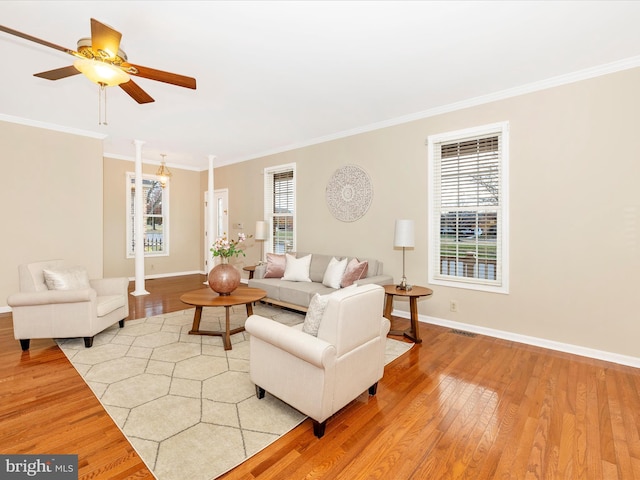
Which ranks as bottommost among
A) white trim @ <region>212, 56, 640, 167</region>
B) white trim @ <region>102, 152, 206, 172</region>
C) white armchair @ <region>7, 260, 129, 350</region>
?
white armchair @ <region>7, 260, 129, 350</region>

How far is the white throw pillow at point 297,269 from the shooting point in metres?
Answer: 4.77

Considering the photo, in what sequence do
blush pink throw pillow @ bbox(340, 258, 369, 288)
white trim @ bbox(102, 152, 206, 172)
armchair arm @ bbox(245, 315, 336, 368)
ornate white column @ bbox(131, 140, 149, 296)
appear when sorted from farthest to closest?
white trim @ bbox(102, 152, 206, 172), ornate white column @ bbox(131, 140, 149, 296), blush pink throw pillow @ bbox(340, 258, 369, 288), armchair arm @ bbox(245, 315, 336, 368)

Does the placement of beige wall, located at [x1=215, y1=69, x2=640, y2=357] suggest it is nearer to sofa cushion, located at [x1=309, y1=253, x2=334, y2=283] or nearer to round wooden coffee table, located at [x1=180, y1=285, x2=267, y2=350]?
sofa cushion, located at [x1=309, y1=253, x2=334, y2=283]

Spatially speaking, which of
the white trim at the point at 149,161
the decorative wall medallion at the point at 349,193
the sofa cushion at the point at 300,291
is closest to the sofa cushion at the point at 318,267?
the sofa cushion at the point at 300,291

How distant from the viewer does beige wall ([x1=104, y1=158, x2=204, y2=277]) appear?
22.2 feet

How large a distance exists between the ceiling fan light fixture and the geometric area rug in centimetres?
231

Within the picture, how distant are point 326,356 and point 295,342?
23 cm

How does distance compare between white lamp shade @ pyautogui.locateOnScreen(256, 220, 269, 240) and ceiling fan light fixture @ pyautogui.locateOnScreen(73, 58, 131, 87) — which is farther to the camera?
white lamp shade @ pyautogui.locateOnScreen(256, 220, 269, 240)

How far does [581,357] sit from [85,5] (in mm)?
5225

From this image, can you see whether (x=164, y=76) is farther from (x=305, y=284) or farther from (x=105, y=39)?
(x=305, y=284)

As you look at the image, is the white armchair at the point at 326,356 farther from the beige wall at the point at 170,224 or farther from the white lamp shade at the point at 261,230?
the beige wall at the point at 170,224

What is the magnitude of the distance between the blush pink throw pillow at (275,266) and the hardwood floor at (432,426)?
8.52 ft

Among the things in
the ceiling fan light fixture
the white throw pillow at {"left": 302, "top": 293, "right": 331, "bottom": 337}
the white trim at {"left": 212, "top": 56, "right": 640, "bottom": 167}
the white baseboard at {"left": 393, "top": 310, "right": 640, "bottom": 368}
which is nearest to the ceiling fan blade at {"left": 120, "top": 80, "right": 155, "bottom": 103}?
A: the ceiling fan light fixture

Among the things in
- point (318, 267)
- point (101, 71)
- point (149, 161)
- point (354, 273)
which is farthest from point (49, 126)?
point (354, 273)
